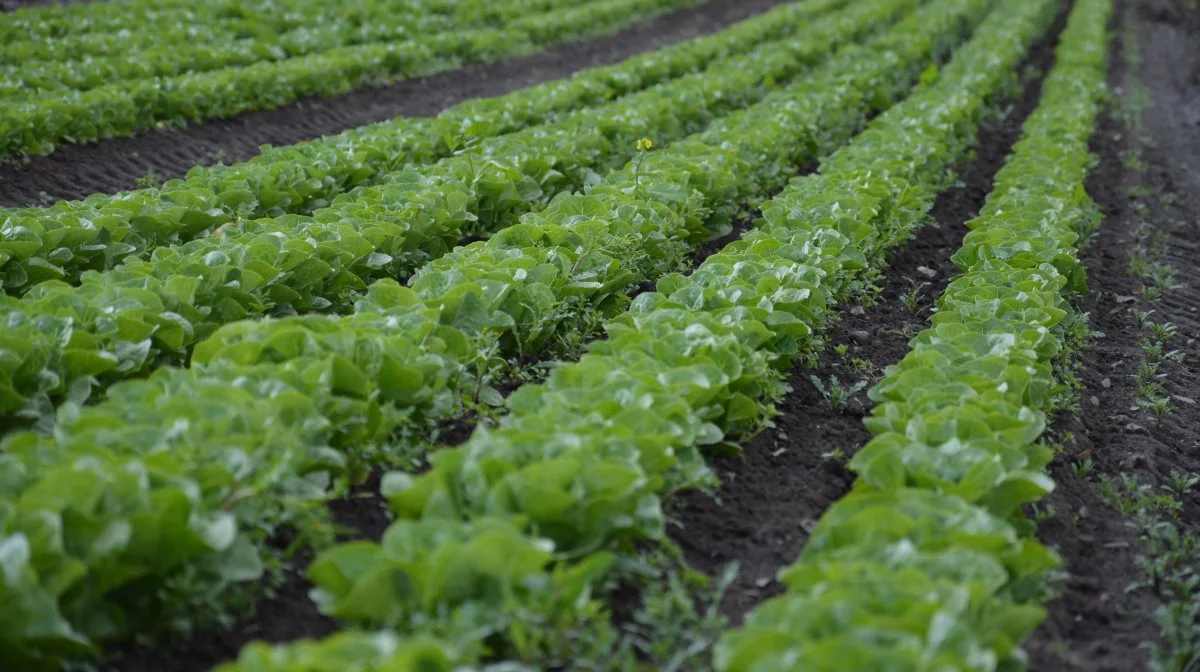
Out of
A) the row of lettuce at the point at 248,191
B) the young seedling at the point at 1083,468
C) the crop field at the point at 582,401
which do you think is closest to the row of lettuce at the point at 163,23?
the crop field at the point at 582,401

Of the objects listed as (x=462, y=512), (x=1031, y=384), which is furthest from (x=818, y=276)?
(x=462, y=512)

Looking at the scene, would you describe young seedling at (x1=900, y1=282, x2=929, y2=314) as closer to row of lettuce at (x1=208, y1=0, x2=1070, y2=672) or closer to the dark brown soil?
row of lettuce at (x1=208, y1=0, x2=1070, y2=672)

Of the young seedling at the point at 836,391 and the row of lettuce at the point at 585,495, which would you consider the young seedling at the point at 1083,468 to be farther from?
the row of lettuce at the point at 585,495

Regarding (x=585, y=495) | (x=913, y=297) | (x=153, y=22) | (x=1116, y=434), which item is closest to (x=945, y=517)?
(x=585, y=495)

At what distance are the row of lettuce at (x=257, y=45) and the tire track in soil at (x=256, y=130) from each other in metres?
0.94

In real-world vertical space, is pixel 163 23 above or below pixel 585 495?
above

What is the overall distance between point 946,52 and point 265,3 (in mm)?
10769

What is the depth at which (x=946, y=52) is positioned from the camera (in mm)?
16828

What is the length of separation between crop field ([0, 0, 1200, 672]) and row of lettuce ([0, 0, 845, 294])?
3 cm

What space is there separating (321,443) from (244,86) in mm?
7748

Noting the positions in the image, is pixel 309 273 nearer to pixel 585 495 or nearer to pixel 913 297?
pixel 585 495

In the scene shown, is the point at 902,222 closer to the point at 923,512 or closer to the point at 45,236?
the point at 923,512

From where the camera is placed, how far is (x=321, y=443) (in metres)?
3.42

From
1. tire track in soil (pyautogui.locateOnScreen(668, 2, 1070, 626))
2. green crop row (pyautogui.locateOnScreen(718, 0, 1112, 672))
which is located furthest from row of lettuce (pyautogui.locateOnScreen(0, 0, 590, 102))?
green crop row (pyautogui.locateOnScreen(718, 0, 1112, 672))
